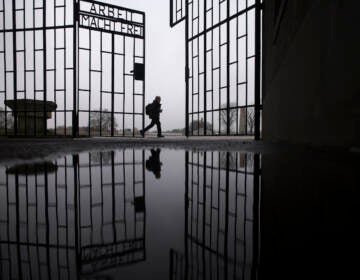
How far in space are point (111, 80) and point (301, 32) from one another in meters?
5.81

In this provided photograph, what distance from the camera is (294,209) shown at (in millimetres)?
414

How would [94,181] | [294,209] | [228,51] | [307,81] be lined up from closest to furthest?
[294,209] → [94,181] → [307,81] → [228,51]

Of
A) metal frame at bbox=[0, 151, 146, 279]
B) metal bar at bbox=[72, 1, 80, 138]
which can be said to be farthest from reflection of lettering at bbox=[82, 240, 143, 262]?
metal bar at bbox=[72, 1, 80, 138]

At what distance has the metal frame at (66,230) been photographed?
0.25m

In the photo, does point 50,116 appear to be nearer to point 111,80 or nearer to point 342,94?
point 111,80

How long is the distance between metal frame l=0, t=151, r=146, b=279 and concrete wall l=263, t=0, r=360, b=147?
2.56 ft

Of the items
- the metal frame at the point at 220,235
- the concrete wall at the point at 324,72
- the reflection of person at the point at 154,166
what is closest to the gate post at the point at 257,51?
the concrete wall at the point at 324,72

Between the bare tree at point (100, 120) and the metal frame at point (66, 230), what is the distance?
21.4 ft

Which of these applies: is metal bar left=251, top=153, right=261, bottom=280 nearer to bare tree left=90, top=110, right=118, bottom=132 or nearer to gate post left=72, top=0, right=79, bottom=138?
gate post left=72, top=0, right=79, bottom=138

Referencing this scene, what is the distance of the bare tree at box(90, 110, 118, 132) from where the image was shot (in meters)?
6.89

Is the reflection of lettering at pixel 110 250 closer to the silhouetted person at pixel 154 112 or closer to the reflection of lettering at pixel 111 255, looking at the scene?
the reflection of lettering at pixel 111 255

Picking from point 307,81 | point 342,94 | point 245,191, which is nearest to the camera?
point 245,191

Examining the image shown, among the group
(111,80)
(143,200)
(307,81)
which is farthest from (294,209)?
(111,80)

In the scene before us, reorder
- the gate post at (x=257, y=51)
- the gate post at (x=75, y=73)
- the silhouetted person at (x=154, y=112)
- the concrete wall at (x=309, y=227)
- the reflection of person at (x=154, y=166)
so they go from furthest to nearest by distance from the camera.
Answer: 1. the silhouetted person at (x=154, y=112)
2. the gate post at (x=75, y=73)
3. the gate post at (x=257, y=51)
4. the reflection of person at (x=154, y=166)
5. the concrete wall at (x=309, y=227)
